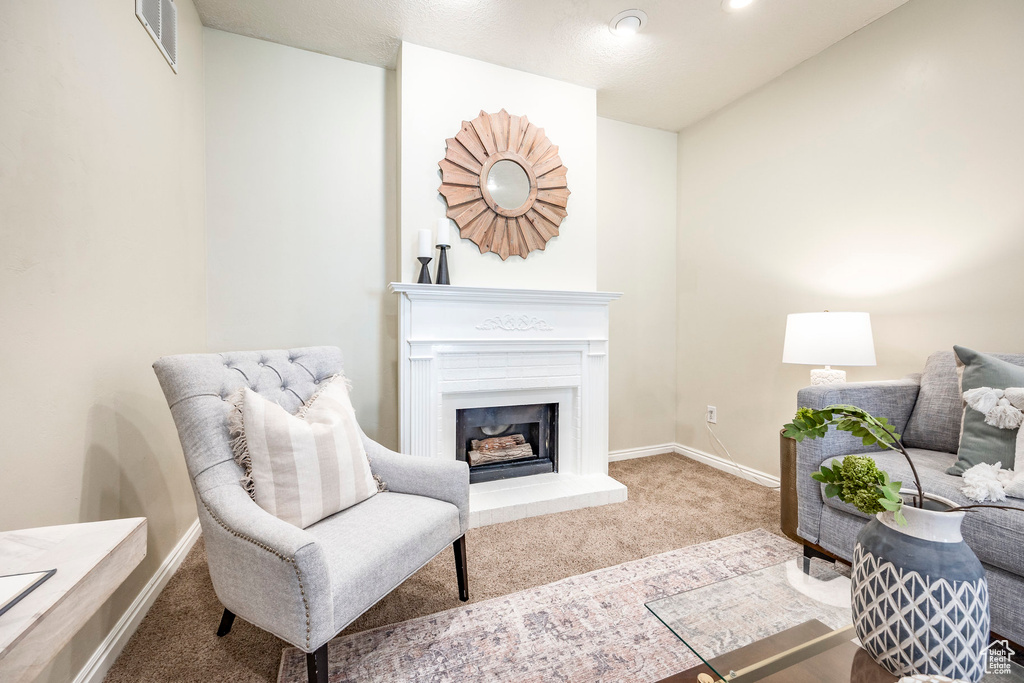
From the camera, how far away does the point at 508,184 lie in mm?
2521

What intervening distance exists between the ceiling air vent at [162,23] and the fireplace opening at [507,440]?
2105 millimetres

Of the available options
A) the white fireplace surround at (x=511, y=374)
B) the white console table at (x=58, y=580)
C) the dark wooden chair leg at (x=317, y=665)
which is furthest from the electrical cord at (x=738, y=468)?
the white console table at (x=58, y=580)

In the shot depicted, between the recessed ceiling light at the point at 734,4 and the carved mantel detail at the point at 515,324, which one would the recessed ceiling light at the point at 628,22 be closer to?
the recessed ceiling light at the point at 734,4

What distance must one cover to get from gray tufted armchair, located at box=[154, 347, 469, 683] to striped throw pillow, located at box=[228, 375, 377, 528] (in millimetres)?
43

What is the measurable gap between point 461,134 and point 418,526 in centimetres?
208

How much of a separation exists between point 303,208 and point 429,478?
5.88ft

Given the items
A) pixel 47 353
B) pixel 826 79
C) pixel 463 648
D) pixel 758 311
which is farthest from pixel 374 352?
pixel 826 79

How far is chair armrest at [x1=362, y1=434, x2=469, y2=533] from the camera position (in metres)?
1.47

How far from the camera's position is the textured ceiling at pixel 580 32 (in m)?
2.05

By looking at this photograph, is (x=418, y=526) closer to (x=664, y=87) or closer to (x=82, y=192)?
(x=82, y=192)

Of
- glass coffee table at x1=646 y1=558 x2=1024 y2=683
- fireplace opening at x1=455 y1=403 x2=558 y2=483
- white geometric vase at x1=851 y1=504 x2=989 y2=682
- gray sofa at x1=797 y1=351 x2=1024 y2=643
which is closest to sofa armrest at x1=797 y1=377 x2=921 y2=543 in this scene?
gray sofa at x1=797 y1=351 x2=1024 y2=643

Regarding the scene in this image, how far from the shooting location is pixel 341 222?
2477 mm

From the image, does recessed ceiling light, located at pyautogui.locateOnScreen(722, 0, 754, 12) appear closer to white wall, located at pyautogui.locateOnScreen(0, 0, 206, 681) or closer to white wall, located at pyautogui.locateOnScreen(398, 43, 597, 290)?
white wall, located at pyautogui.locateOnScreen(398, 43, 597, 290)

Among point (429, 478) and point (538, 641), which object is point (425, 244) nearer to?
point (429, 478)
